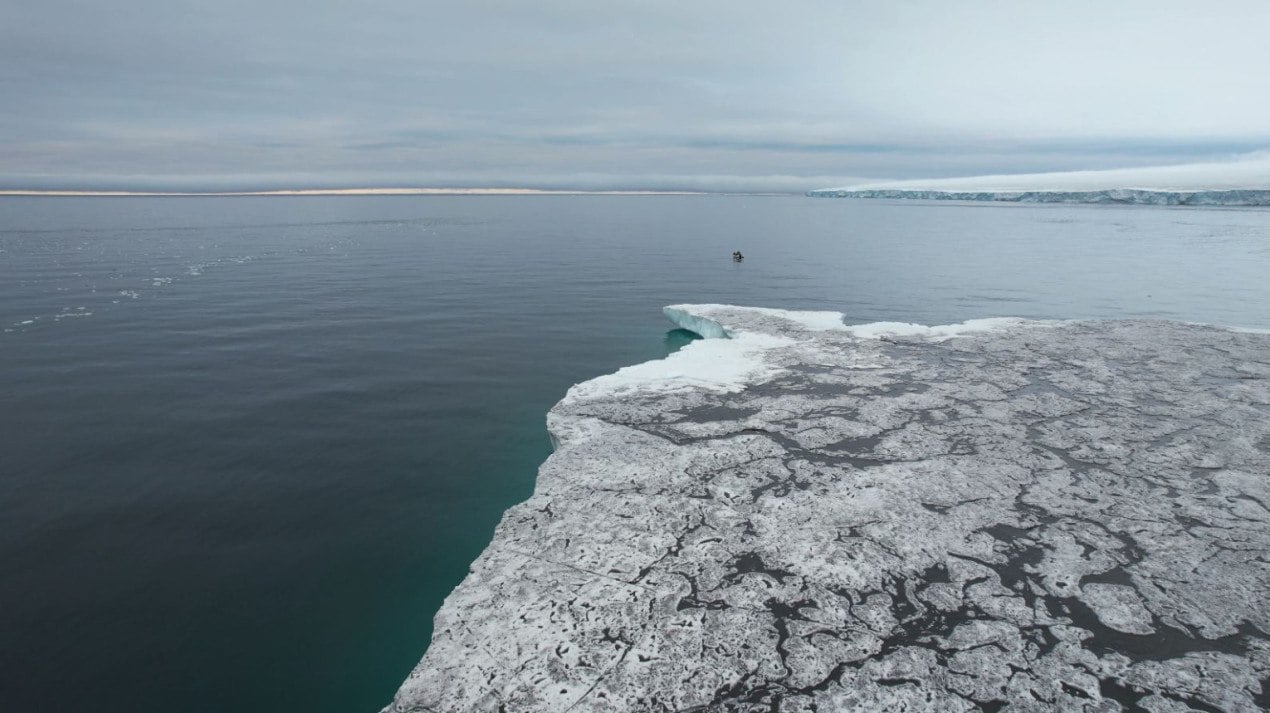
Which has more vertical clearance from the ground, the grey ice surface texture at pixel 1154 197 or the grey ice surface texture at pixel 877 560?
the grey ice surface texture at pixel 1154 197

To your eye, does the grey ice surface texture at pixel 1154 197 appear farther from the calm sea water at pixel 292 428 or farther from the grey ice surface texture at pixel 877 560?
the grey ice surface texture at pixel 877 560

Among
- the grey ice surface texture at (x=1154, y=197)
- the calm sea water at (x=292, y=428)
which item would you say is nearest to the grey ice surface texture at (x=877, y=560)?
the calm sea water at (x=292, y=428)

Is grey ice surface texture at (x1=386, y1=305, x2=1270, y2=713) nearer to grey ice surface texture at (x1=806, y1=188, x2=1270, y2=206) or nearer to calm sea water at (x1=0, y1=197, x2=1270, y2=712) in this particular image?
calm sea water at (x1=0, y1=197, x2=1270, y2=712)

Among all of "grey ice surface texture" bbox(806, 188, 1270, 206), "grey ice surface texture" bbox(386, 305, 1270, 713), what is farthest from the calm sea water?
"grey ice surface texture" bbox(806, 188, 1270, 206)

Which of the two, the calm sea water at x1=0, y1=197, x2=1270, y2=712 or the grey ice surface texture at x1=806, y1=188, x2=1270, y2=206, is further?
the grey ice surface texture at x1=806, y1=188, x2=1270, y2=206

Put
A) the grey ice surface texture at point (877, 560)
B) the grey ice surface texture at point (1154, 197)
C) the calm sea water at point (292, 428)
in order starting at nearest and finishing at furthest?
the grey ice surface texture at point (877, 560) < the calm sea water at point (292, 428) < the grey ice surface texture at point (1154, 197)

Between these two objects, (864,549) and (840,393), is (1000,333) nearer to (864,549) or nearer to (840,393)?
(840,393)

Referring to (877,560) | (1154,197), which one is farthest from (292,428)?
(1154,197)

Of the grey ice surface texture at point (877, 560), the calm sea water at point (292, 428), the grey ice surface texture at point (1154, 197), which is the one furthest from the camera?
the grey ice surface texture at point (1154, 197)
